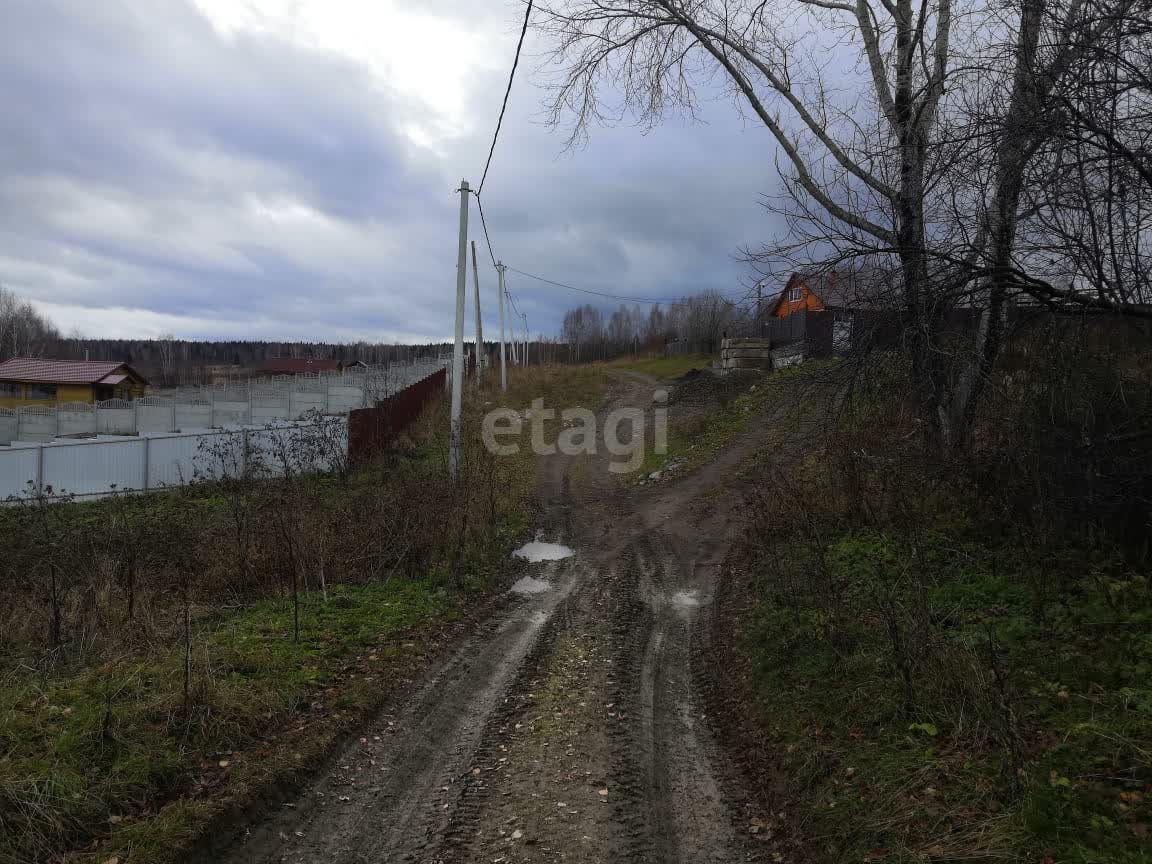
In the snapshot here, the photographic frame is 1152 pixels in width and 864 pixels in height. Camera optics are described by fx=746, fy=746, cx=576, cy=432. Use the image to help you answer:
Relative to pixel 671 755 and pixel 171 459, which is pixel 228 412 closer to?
pixel 171 459

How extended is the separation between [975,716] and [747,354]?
86.1 feet

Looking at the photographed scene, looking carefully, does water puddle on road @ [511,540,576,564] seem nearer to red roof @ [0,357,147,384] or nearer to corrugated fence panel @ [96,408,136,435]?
corrugated fence panel @ [96,408,136,435]

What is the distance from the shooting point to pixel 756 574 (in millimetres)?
9828

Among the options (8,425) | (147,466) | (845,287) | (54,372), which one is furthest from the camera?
(54,372)

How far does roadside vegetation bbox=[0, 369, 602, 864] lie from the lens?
433 cm

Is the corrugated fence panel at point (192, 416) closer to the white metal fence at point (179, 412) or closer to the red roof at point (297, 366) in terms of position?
the white metal fence at point (179, 412)

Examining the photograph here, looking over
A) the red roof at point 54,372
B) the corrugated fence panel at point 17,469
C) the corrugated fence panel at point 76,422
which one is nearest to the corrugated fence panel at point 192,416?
the corrugated fence panel at point 76,422

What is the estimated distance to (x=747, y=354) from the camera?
98.9ft

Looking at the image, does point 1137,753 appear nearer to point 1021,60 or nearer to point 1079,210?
point 1079,210

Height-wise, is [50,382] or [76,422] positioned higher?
[50,382]

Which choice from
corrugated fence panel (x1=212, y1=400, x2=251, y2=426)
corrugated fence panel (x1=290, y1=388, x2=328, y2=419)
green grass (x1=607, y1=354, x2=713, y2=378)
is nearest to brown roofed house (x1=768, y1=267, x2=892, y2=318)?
corrugated fence panel (x1=290, y1=388, x2=328, y2=419)

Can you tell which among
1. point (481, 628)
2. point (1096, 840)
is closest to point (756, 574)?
point (481, 628)

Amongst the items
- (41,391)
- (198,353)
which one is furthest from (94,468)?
(198,353)

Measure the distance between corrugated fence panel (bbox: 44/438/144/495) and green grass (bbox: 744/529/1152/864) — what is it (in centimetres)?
1805
